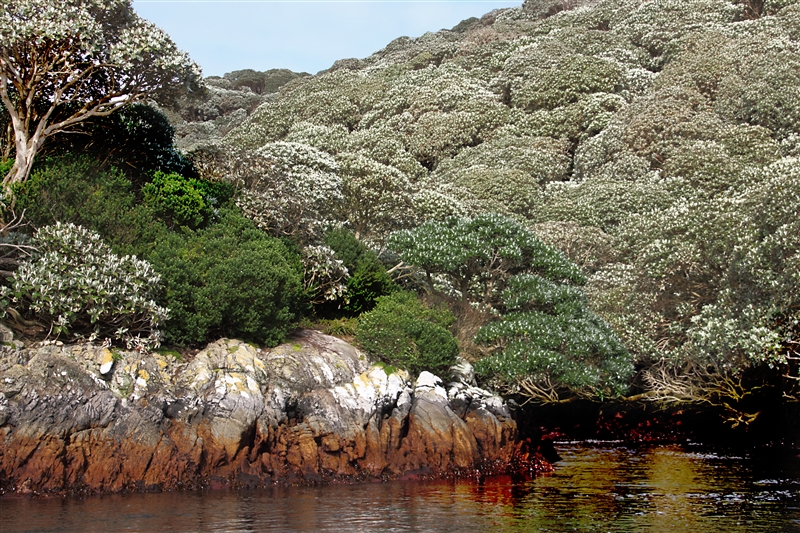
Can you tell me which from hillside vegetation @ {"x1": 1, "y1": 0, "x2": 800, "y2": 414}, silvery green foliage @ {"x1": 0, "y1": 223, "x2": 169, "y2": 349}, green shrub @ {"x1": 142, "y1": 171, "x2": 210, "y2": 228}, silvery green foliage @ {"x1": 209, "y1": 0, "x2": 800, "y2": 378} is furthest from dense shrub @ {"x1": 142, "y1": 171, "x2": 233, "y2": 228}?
silvery green foliage @ {"x1": 209, "y1": 0, "x2": 800, "y2": 378}

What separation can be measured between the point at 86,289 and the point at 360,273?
398 inches

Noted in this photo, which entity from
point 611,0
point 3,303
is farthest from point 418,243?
point 611,0

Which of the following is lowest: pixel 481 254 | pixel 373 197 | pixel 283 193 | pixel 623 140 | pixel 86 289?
pixel 86 289

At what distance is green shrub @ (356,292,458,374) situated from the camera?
23.4m

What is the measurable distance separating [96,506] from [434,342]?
1084 centimetres

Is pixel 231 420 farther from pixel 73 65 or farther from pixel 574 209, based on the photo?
pixel 574 209

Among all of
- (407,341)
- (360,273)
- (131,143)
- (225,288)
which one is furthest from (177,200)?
(407,341)

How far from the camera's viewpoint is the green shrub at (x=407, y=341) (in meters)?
23.4

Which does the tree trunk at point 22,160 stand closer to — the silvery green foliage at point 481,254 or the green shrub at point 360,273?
the green shrub at point 360,273

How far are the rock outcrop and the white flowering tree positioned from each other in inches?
299

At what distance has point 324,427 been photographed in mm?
20641

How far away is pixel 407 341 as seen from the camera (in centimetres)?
2350

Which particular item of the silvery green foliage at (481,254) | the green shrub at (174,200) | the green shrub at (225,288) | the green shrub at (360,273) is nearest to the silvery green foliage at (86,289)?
the green shrub at (225,288)

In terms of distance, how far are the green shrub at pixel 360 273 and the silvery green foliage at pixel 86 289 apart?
7.84 metres
